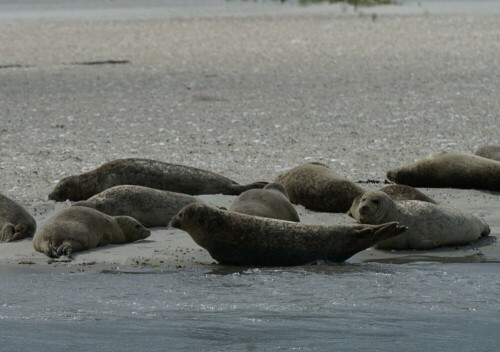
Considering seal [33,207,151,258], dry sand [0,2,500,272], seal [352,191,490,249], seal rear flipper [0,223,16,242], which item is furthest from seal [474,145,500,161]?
seal rear flipper [0,223,16,242]

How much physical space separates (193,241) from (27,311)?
1.55 meters

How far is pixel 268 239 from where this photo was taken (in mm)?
6199

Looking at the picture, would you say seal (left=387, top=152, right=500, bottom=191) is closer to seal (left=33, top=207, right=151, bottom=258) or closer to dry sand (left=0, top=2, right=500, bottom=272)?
dry sand (left=0, top=2, right=500, bottom=272)

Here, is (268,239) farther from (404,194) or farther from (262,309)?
(404,194)

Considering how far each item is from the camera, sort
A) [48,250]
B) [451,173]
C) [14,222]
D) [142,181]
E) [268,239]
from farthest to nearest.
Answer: [451,173]
[142,181]
[14,222]
[48,250]
[268,239]

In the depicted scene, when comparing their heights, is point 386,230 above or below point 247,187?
above

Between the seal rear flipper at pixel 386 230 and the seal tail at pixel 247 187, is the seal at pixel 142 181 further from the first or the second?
the seal rear flipper at pixel 386 230

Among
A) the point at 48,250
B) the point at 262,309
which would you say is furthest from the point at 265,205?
the point at 262,309

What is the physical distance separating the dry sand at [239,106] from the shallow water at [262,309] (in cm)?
39

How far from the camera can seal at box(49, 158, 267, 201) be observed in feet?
26.1

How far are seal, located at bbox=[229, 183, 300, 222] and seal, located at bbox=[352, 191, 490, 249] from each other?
0.43 metres

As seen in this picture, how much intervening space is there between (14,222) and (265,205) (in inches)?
54.7

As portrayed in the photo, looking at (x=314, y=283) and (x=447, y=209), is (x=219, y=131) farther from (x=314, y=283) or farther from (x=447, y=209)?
(x=314, y=283)

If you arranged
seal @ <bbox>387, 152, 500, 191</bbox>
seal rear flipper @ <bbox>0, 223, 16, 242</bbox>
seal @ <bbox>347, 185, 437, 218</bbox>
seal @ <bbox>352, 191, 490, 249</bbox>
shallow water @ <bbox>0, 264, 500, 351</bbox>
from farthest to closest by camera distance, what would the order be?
seal @ <bbox>387, 152, 500, 191</bbox> → seal @ <bbox>347, 185, 437, 218</bbox> → seal rear flipper @ <bbox>0, 223, 16, 242</bbox> → seal @ <bbox>352, 191, 490, 249</bbox> → shallow water @ <bbox>0, 264, 500, 351</bbox>
